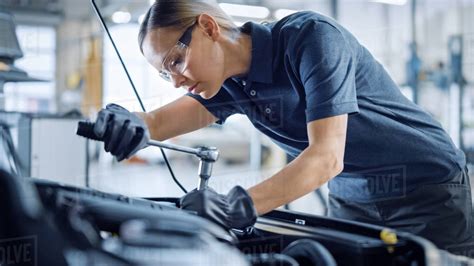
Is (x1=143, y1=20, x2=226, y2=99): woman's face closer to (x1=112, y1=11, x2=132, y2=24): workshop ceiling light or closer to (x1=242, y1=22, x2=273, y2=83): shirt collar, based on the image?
(x1=242, y1=22, x2=273, y2=83): shirt collar

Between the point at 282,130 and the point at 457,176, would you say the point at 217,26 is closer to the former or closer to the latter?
the point at 282,130

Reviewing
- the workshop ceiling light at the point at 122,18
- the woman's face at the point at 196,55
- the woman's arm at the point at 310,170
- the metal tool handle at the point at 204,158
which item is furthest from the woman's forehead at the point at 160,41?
the workshop ceiling light at the point at 122,18

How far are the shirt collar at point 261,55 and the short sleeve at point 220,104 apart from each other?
5.9 inches

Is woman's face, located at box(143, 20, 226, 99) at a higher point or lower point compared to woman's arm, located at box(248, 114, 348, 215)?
higher

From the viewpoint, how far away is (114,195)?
2.96ft

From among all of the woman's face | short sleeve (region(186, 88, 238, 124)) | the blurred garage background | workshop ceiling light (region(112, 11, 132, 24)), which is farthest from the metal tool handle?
workshop ceiling light (region(112, 11, 132, 24))

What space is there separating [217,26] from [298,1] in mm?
3467

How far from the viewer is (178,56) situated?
3.67ft

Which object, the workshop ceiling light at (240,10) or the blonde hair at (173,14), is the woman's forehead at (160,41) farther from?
the workshop ceiling light at (240,10)

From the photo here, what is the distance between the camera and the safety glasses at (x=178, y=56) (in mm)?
1104

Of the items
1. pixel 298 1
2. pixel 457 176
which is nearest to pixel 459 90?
pixel 298 1

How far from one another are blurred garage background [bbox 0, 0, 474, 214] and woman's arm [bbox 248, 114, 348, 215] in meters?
0.24

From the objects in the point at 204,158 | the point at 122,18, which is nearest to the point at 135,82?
the point at 204,158

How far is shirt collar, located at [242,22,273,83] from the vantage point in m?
1.22
